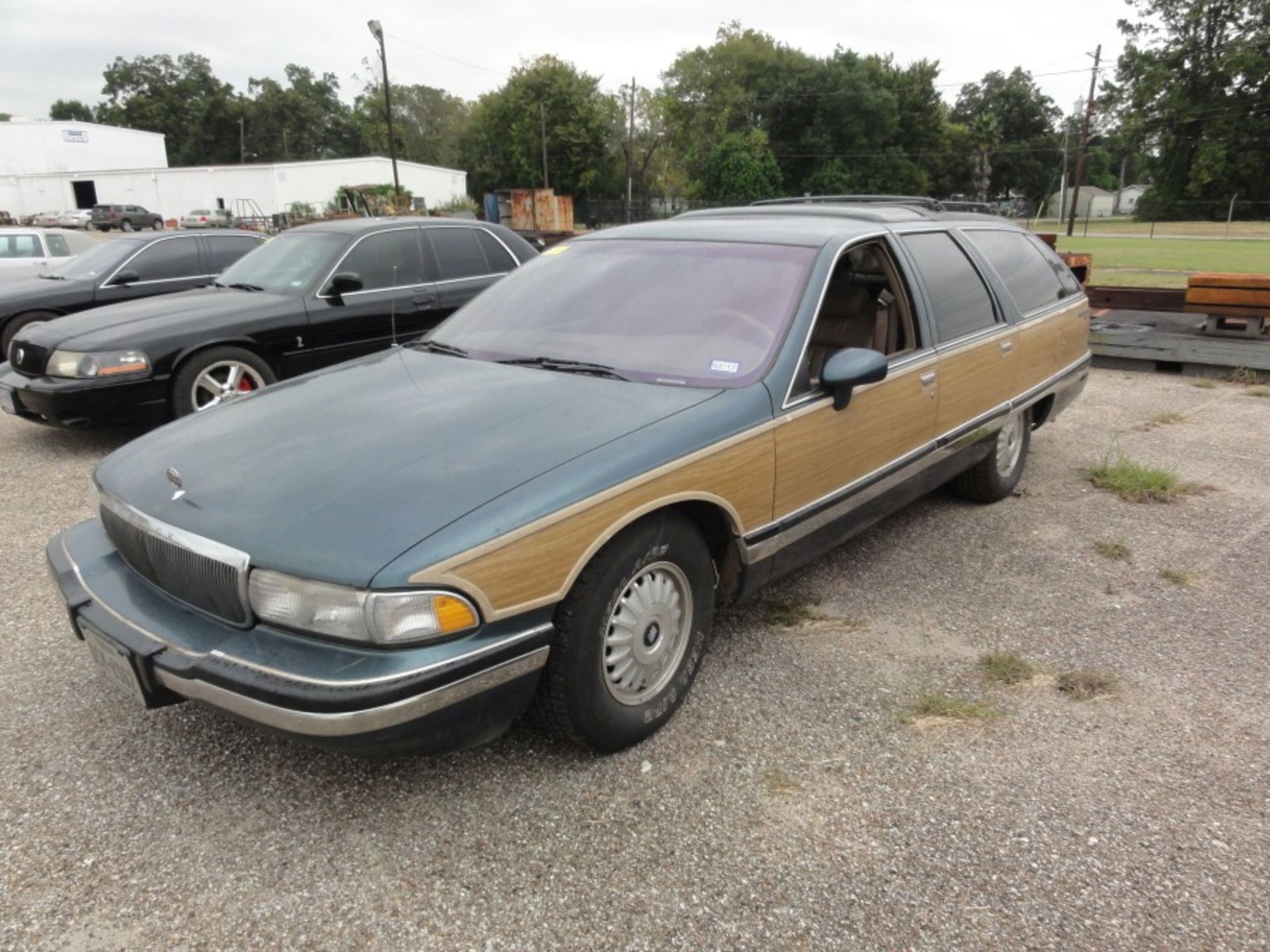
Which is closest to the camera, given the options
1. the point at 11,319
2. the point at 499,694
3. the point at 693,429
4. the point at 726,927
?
the point at 726,927

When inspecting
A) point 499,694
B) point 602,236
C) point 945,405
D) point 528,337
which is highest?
point 602,236

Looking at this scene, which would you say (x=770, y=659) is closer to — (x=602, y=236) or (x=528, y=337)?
(x=528, y=337)

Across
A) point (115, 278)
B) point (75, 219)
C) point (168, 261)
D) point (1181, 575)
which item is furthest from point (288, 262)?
point (75, 219)

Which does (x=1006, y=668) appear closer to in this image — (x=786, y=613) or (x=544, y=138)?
(x=786, y=613)

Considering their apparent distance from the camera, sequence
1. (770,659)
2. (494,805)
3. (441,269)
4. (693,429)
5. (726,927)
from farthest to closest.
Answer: (441,269) → (770,659) → (693,429) → (494,805) → (726,927)

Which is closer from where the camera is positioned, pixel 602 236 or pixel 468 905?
pixel 468 905

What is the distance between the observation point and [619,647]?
2.58 metres

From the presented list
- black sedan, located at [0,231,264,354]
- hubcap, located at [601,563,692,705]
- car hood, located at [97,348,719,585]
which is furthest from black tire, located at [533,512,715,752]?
black sedan, located at [0,231,264,354]

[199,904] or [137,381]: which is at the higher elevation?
[137,381]

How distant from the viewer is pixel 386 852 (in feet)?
7.52

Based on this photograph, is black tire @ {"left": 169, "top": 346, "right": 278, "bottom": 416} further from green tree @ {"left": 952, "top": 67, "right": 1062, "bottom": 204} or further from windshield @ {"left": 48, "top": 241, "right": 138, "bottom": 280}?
green tree @ {"left": 952, "top": 67, "right": 1062, "bottom": 204}

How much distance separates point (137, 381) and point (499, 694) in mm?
4696

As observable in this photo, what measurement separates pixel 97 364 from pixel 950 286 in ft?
17.3

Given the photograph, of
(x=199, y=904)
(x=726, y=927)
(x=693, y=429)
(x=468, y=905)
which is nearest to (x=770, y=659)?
(x=693, y=429)
